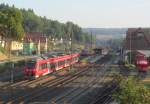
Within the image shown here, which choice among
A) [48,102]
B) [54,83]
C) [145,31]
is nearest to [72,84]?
[54,83]

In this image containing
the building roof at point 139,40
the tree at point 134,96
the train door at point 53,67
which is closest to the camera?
the tree at point 134,96

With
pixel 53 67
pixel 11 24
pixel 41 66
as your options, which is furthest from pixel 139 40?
pixel 41 66

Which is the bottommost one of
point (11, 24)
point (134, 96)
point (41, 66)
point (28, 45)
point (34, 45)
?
point (41, 66)

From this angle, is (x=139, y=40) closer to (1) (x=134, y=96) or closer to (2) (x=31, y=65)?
(2) (x=31, y=65)

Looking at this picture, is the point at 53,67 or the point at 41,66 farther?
the point at 53,67

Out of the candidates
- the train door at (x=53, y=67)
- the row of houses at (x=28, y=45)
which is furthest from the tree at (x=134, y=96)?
the row of houses at (x=28, y=45)

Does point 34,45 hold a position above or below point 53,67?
above

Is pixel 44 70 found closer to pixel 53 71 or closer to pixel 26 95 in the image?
pixel 53 71

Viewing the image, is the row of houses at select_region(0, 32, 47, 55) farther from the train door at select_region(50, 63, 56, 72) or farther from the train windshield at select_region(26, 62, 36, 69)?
the train windshield at select_region(26, 62, 36, 69)

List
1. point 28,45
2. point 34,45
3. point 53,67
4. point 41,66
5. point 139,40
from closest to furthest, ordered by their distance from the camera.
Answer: point 41,66 < point 53,67 < point 139,40 < point 28,45 < point 34,45

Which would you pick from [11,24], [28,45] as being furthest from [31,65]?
[28,45]

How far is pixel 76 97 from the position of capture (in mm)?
40438

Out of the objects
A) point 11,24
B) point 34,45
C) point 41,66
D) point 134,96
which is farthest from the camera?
point 34,45

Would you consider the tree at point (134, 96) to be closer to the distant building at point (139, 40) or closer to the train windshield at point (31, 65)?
A: the train windshield at point (31, 65)
